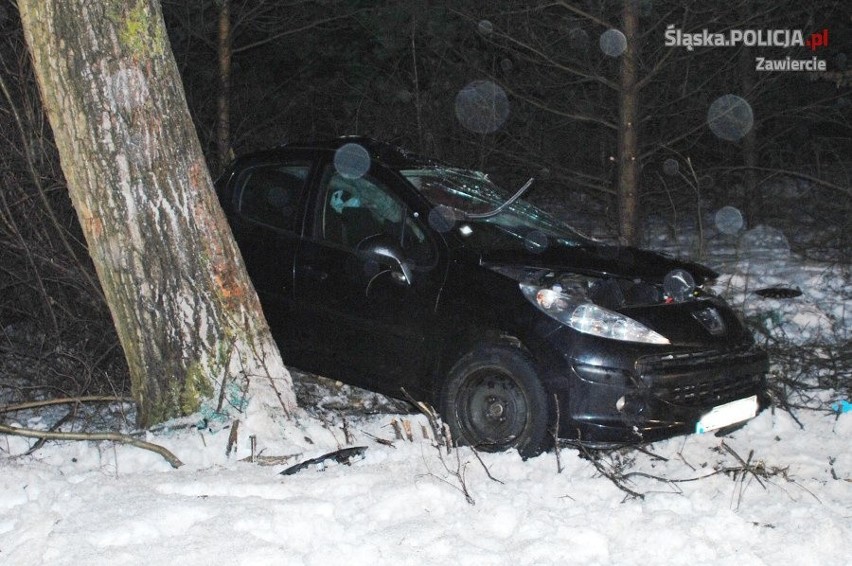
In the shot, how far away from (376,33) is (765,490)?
11.5 m

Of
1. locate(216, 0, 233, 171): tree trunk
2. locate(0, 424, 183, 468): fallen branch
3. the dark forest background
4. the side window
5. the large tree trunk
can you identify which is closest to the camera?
locate(0, 424, 183, 468): fallen branch

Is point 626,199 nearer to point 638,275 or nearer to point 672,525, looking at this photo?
point 638,275

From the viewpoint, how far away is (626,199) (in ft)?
31.7

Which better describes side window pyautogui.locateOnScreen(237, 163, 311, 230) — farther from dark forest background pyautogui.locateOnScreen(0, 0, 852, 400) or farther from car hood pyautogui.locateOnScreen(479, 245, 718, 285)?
car hood pyautogui.locateOnScreen(479, 245, 718, 285)

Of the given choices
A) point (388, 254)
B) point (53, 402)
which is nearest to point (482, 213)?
point (388, 254)

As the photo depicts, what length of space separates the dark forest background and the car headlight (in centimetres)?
307

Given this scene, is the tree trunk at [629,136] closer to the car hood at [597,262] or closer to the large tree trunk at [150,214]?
the car hood at [597,262]

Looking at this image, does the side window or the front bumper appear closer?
the front bumper

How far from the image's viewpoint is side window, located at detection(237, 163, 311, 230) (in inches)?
243

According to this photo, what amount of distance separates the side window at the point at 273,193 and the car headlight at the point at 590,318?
1.97 metres

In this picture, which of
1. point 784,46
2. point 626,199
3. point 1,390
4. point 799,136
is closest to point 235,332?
point 1,390

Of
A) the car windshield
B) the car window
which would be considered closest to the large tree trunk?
the car window

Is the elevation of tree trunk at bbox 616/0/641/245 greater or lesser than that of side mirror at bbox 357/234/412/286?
greater

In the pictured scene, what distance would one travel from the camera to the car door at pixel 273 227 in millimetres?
6035
